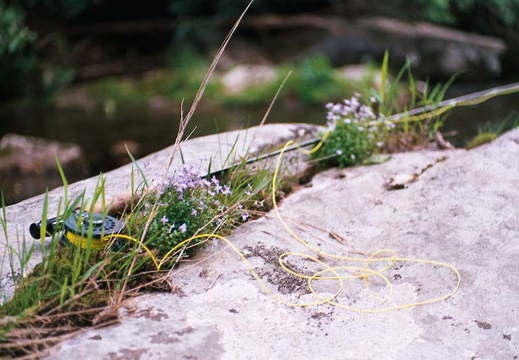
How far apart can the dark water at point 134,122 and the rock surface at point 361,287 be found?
2596 mm

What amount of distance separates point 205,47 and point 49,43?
2.34 metres

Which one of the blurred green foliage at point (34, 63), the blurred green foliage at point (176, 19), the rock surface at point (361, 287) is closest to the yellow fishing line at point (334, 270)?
the rock surface at point (361, 287)

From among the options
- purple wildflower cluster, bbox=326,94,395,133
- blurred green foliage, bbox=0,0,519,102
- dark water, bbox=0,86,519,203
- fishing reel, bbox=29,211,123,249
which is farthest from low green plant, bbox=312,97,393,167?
blurred green foliage, bbox=0,0,519,102

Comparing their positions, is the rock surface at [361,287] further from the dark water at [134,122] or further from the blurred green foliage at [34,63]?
the blurred green foliage at [34,63]

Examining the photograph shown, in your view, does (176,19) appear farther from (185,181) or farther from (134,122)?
(185,181)

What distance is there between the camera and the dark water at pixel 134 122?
6348 mm

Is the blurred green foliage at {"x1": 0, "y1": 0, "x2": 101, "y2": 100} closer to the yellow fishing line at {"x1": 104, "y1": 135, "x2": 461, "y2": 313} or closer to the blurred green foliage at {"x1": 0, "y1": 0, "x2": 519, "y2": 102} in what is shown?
the blurred green foliage at {"x1": 0, "y1": 0, "x2": 519, "y2": 102}

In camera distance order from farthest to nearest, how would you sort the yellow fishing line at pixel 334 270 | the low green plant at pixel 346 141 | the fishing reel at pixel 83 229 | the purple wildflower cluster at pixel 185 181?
the low green plant at pixel 346 141
the purple wildflower cluster at pixel 185 181
the yellow fishing line at pixel 334 270
the fishing reel at pixel 83 229

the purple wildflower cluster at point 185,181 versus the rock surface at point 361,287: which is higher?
the purple wildflower cluster at point 185,181

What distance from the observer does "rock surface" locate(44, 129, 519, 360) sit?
2109 millimetres

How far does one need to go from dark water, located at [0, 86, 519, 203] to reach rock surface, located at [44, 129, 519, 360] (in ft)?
8.52

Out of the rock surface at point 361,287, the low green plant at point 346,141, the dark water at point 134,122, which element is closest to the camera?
the rock surface at point 361,287

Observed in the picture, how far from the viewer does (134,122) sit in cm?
781

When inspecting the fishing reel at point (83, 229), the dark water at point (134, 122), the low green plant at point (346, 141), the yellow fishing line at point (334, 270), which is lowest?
the dark water at point (134, 122)
